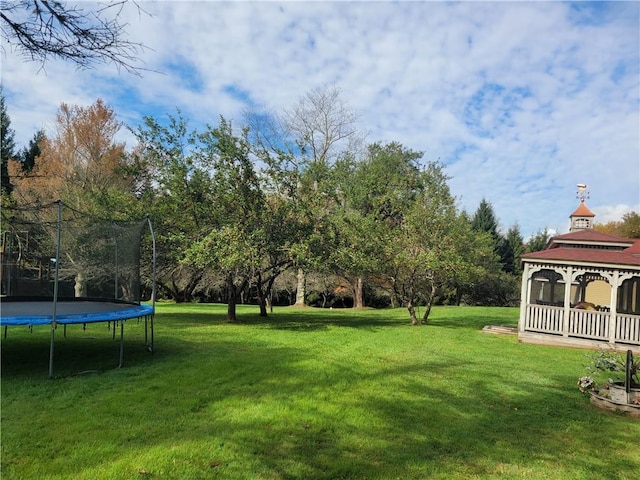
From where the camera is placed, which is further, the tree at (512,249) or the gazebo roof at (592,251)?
the tree at (512,249)

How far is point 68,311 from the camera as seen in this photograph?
7461mm

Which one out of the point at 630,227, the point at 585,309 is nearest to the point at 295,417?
the point at 585,309

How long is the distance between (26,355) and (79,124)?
68.8 feet

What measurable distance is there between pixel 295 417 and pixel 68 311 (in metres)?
4.95

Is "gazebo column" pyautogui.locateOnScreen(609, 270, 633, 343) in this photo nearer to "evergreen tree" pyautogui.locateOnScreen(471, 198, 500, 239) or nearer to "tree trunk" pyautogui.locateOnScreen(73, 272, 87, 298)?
"tree trunk" pyautogui.locateOnScreen(73, 272, 87, 298)

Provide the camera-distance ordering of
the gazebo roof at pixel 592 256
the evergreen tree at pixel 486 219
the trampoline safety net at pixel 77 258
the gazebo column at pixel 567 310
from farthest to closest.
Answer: the evergreen tree at pixel 486 219
the gazebo column at pixel 567 310
the gazebo roof at pixel 592 256
the trampoline safety net at pixel 77 258

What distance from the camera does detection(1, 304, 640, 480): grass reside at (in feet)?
11.8

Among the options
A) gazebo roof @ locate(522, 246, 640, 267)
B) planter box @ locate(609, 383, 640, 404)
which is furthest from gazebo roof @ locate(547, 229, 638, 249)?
planter box @ locate(609, 383, 640, 404)

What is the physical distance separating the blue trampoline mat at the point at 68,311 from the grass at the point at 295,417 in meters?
0.79

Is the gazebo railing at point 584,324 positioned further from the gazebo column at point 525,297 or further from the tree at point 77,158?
the tree at point 77,158

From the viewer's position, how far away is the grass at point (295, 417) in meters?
3.59

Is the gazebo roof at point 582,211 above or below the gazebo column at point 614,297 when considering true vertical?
above

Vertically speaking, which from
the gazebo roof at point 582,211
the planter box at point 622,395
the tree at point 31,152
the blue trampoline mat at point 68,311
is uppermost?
the tree at point 31,152

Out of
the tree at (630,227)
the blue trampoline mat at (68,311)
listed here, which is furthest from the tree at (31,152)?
the tree at (630,227)
